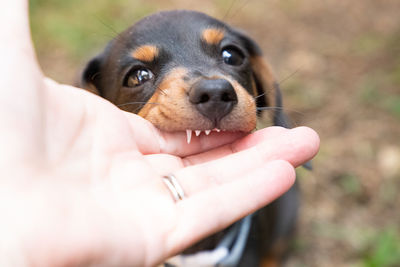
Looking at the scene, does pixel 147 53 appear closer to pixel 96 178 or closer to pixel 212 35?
pixel 212 35

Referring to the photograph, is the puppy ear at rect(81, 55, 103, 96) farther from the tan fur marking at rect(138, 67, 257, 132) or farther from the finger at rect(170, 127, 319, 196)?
the finger at rect(170, 127, 319, 196)

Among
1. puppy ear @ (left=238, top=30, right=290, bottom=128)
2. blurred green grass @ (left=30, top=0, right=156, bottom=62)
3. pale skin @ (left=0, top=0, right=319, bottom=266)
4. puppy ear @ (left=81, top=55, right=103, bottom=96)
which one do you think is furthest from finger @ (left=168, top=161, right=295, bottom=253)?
blurred green grass @ (left=30, top=0, right=156, bottom=62)

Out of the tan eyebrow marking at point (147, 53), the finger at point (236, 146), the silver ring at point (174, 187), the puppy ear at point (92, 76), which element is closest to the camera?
the silver ring at point (174, 187)

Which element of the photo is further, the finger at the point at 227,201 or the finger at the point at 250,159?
the finger at the point at 250,159

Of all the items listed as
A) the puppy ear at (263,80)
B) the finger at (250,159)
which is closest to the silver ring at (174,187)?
the finger at (250,159)

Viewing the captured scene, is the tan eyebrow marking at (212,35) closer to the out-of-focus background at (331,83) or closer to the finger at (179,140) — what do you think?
the out-of-focus background at (331,83)

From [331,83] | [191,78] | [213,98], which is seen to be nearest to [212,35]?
[191,78]
